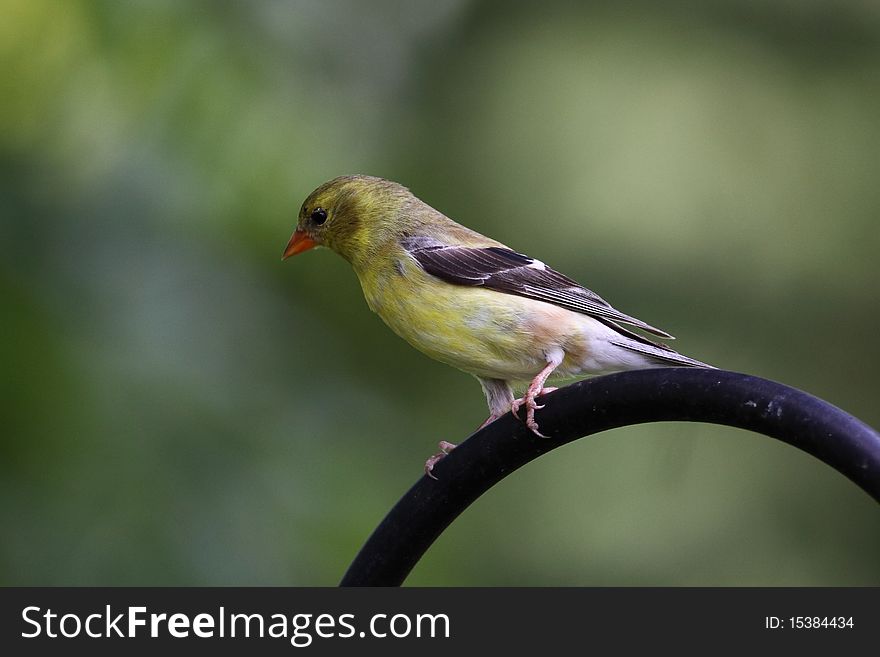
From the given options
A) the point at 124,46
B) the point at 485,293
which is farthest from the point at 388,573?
the point at 124,46

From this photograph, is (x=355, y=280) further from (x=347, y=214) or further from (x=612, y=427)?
(x=612, y=427)

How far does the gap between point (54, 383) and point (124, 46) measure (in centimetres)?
159

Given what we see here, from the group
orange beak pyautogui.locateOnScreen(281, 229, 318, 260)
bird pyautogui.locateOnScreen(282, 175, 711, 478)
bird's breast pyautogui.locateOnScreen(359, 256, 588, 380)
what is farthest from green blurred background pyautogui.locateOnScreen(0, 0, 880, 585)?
bird's breast pyautogui.locateOnScreen(359, 256, 588, 380)

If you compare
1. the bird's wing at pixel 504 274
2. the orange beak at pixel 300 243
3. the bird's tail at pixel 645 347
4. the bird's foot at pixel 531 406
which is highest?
the orange beak at pixel 300 243

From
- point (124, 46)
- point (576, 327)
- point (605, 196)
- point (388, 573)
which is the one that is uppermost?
point (605, 196)

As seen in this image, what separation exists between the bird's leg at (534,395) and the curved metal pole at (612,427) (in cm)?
2

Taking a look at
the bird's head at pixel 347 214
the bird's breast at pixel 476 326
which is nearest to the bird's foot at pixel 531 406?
the bird's breast at pixel 476 326

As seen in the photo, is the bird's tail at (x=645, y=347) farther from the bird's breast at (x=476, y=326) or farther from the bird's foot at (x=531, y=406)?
the bird's foot at (x=531, y=406)

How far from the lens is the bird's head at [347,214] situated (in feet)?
15.8

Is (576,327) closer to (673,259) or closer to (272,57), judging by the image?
(272,57)

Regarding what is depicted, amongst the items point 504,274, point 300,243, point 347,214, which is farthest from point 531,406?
point 300,243

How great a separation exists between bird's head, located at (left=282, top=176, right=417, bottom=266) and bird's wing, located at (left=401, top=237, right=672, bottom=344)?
0.96ft

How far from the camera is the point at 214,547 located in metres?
4.44

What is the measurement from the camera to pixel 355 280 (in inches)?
252
